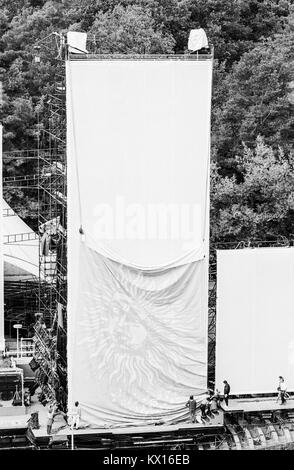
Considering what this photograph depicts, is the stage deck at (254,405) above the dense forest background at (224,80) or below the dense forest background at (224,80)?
below

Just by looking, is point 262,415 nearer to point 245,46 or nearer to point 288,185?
point 288,185

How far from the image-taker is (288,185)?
31500 mm

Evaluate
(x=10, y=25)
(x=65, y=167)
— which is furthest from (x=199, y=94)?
(x=10, y=25)

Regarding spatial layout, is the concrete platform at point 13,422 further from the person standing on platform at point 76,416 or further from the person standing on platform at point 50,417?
the person standing on platform at point 76,416

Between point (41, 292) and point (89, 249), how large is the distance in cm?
593

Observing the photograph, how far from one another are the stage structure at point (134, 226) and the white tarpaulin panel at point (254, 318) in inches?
39.6

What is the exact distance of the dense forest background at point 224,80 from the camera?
31781 millimetres

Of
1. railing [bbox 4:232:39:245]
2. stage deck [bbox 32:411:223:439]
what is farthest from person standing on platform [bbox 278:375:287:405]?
railing [bbox 4:232:39:245]

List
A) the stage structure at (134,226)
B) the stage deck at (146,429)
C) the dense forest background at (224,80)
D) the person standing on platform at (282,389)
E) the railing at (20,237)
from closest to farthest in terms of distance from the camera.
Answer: the stage deck at (146,429) → the stage structure at (134,226) → the person standing on platform at (282,389) → the railing at (20,237) → the dense forest background at (224,80)

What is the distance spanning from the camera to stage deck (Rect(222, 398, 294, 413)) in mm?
23516

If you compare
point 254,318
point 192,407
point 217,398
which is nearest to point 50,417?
point 192,407

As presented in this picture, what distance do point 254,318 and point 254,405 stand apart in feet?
6.08

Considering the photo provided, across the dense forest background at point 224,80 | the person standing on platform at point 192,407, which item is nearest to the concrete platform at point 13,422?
the person standing on platform at point 192,407

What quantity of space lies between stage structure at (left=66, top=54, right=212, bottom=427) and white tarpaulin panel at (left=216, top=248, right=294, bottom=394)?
1006 mm
